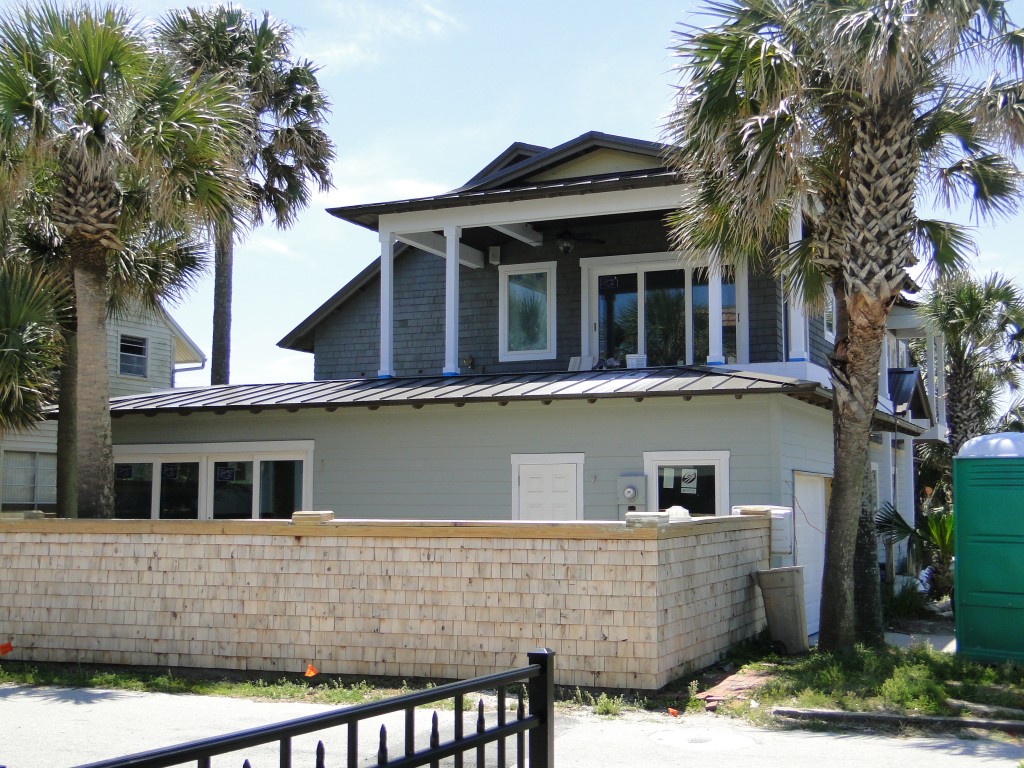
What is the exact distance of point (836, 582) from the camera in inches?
437

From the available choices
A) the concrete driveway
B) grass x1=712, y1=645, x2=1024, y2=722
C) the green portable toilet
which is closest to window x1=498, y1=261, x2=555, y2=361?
the green portable toilet

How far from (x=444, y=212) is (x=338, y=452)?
4079mm

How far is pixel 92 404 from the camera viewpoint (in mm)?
12805

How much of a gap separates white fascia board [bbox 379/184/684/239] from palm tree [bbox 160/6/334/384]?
735 centimetres

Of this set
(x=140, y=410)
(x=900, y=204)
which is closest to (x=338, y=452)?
(x=140, y=410)

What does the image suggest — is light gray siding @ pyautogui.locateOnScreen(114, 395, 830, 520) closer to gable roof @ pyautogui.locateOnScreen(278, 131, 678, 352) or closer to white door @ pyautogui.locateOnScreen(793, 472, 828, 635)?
white door @ pyautogui.locateOnScreen(793, 472, 828, 635)

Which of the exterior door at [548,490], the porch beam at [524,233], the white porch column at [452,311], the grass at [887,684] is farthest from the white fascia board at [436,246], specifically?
the grass at [887,684]

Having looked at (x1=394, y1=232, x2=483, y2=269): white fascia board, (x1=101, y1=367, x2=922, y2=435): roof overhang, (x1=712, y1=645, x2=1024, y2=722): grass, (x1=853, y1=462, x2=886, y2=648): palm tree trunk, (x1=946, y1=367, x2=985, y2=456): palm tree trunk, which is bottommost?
(x1=712, y1=645, x2=1024, y2=722): grass

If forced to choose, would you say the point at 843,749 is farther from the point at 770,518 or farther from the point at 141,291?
the point at 141,291

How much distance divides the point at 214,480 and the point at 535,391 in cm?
558

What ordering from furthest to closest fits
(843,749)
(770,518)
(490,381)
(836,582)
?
(490,381), (770,518), (836,582), (843,749)

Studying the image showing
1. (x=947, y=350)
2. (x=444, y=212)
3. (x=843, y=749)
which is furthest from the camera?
(x=947, y=350)

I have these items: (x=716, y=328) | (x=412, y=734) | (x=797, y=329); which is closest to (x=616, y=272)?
(x=716, y=328)

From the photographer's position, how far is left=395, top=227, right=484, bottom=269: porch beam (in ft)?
59.1
